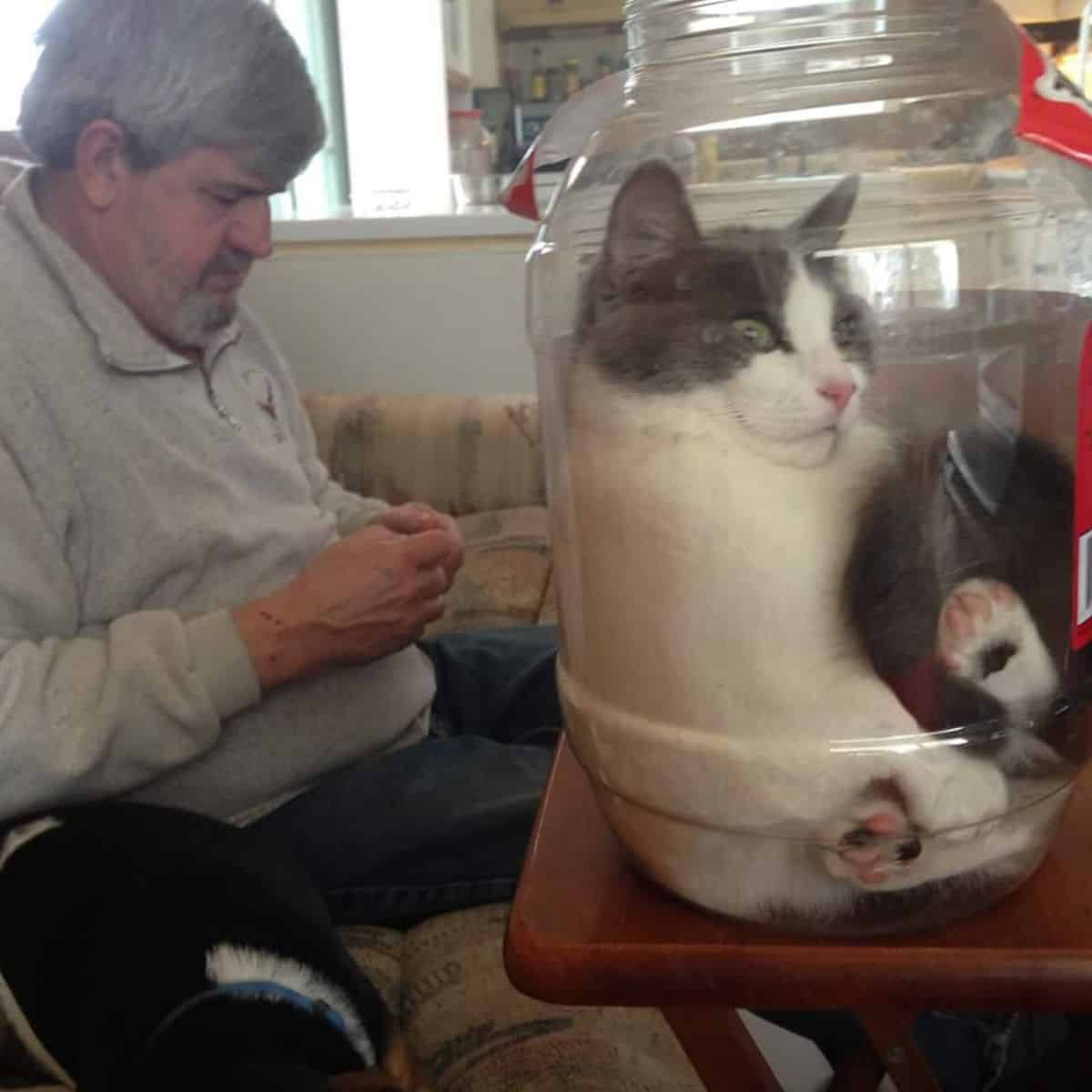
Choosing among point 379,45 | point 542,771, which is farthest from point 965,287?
point 379,45

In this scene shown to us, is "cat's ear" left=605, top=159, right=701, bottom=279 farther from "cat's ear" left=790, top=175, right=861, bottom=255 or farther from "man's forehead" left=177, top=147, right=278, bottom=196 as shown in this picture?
"man's forehead" left=177, top=147, right=278, bottom=196

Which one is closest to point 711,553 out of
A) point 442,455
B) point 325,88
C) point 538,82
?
point 442,455

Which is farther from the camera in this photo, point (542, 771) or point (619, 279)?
point (542, 771)

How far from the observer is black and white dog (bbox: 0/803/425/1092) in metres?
0.58

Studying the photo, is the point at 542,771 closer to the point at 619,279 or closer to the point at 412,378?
the point at 619,279

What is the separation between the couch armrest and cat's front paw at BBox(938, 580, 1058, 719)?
51.7 inches

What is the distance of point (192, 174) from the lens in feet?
3.26

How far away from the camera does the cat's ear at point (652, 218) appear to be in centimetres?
42

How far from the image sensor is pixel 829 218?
0.44 m

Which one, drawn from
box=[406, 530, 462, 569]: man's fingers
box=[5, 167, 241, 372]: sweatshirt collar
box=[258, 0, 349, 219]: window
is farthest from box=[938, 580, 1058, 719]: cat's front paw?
box=[258, 0, 349, 219]: window

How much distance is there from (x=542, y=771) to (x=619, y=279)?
60cm

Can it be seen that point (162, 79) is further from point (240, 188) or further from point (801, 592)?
point (801, 592)

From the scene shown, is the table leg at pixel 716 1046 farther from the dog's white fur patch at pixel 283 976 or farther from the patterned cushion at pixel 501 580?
the patterned cushion at pixel 501 580

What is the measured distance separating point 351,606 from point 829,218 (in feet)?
1.91
